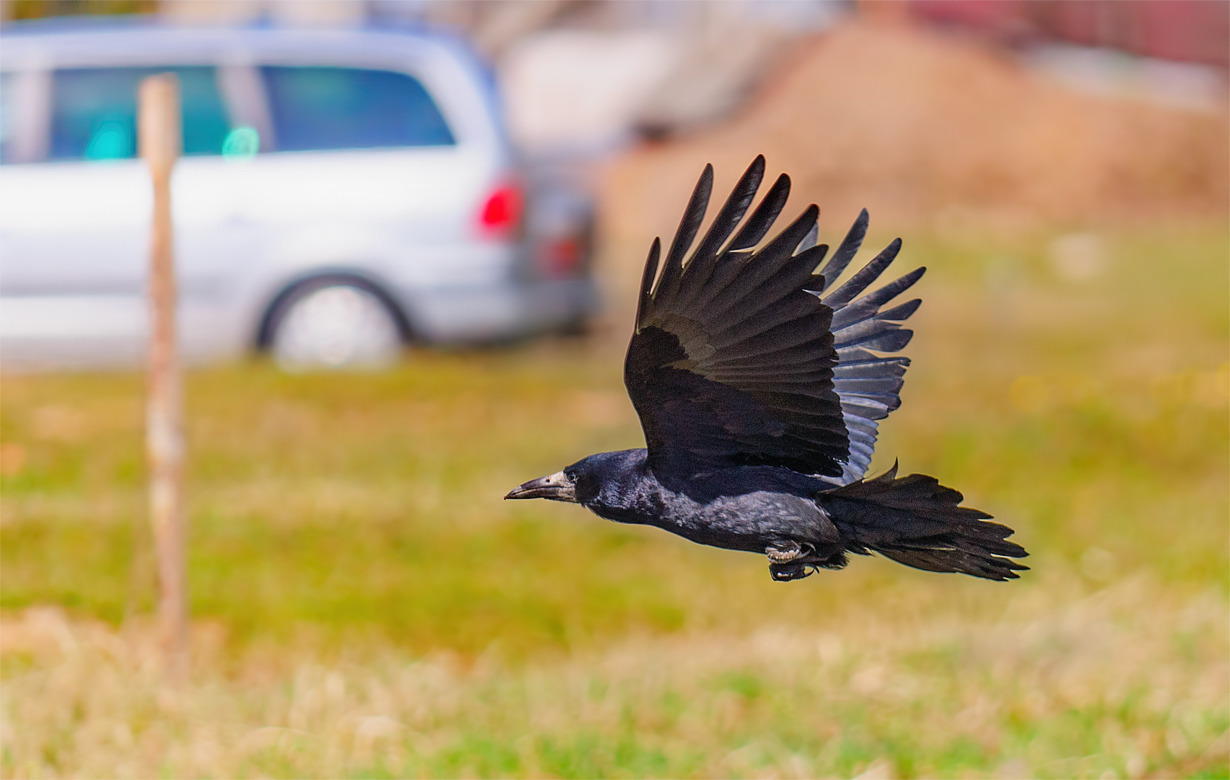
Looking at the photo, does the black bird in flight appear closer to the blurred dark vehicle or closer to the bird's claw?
the bird's claw

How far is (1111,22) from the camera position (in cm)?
1847

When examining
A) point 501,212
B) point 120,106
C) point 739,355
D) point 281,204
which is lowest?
point 739,355

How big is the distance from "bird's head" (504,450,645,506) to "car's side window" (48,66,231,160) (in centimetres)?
641

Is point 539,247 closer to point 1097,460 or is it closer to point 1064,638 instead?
point 1064,638

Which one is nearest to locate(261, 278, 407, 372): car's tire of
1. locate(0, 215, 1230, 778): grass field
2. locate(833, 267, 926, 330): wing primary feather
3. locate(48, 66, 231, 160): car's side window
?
locate(0, 215, 1230, 778): grass field

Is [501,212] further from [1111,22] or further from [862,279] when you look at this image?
[1111,22]

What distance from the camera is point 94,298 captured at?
5629 mm

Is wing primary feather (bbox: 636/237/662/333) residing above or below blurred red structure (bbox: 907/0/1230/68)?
below

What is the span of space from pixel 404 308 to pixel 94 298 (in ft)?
5.79

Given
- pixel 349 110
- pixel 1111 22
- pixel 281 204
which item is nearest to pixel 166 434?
pixel 281 204

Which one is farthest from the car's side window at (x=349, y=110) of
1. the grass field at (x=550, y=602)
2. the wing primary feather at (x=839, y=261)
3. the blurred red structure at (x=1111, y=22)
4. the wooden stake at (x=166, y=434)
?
the blurred red structure at (x=1111, y=22)

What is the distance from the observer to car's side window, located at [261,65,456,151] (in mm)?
6707

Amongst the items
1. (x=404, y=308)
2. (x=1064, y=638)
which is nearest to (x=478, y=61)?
(x=404, y=308)

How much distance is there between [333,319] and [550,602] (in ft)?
9.65
